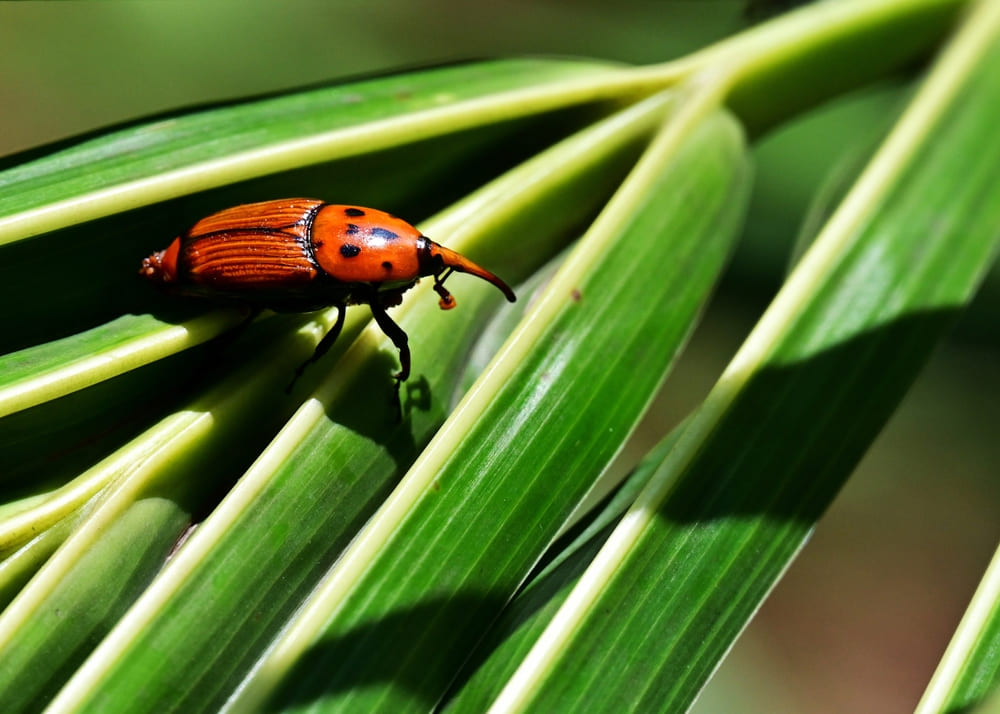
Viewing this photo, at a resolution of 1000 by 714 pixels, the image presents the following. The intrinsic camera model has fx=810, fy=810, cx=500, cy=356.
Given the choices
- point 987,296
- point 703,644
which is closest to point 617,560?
point 703,644

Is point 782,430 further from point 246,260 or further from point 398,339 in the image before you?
point 246,260

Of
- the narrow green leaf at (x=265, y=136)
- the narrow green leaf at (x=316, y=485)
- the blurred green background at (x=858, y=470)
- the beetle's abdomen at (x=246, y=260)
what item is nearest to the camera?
the narrow green leaf at (x=316, y=485)

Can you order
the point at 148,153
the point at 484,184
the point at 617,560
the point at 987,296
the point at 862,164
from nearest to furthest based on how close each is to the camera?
1. the point at 617,560
2. the point at 148,153
3. the point at 484,184
4. the point at 862,164
5. the point at 987,296

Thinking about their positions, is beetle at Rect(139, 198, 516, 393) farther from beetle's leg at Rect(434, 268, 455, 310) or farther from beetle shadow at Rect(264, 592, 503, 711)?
beetle shadow at Rect(264, 592, 503, 711)

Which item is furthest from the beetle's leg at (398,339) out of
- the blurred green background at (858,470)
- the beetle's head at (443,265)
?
the blurred green background at (858,470)

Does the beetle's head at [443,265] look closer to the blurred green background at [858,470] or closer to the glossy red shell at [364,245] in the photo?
the glossy red shell at [364,245]

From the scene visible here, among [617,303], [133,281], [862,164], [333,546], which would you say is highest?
[862,164]

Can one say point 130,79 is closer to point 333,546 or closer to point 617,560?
point 333,546

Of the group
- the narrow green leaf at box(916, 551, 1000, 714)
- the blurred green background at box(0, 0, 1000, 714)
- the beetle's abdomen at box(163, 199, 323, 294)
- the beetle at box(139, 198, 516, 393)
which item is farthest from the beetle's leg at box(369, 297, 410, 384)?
the blurred green background at box(0, 0, 1000, 714)
